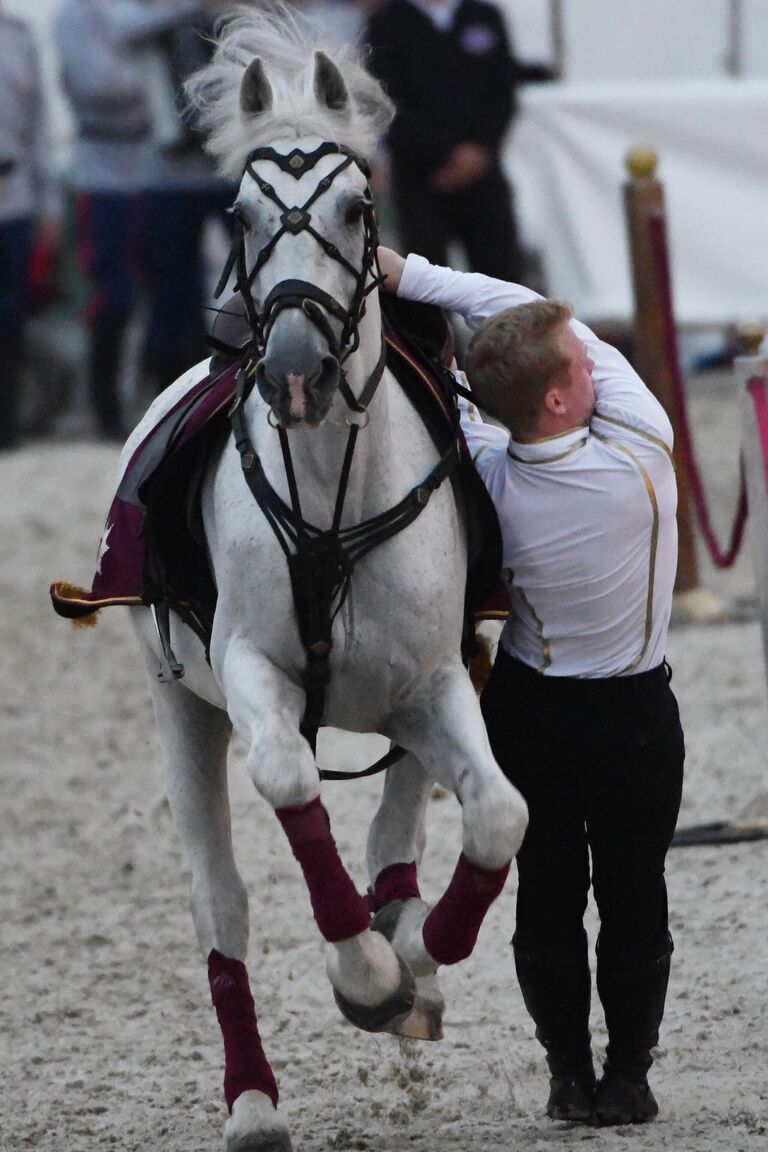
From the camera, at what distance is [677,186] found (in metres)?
10.6

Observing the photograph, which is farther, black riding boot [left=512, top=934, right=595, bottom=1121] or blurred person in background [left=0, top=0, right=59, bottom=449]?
blurred person in background [left=0, top=0, right=59, bottom=449]

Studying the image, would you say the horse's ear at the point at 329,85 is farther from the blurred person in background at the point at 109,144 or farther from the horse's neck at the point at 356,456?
the blurred person in background at the point at 109,144

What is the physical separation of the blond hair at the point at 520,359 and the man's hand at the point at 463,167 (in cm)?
680

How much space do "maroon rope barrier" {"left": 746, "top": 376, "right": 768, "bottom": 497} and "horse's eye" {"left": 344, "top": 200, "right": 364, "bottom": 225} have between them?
2706 mm

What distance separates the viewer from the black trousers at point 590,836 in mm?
3918

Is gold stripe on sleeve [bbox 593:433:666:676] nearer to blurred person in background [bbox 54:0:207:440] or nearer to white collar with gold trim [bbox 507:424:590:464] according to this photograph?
white collar with gold trim [bbox 507:424:590:464]

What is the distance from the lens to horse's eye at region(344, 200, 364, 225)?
3.55 meters

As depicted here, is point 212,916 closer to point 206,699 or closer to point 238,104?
point 206,699

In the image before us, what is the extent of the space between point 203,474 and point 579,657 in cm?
83

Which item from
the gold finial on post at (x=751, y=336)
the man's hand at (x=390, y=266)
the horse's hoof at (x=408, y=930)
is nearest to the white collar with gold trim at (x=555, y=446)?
the man's hand at (x=390, y=266)

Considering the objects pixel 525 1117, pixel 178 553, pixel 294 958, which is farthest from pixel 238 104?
pixel 294 958

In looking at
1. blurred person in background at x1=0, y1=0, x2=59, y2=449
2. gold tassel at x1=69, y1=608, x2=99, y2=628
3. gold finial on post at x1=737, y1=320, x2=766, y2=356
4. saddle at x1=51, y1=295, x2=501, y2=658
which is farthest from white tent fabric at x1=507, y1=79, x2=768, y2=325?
saddle at x1=51, y1=295, x2=501, y2=658

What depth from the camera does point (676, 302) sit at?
34.8 feet

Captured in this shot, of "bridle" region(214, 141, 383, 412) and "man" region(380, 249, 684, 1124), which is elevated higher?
"bridle" region(214, 141, 383, 412)
